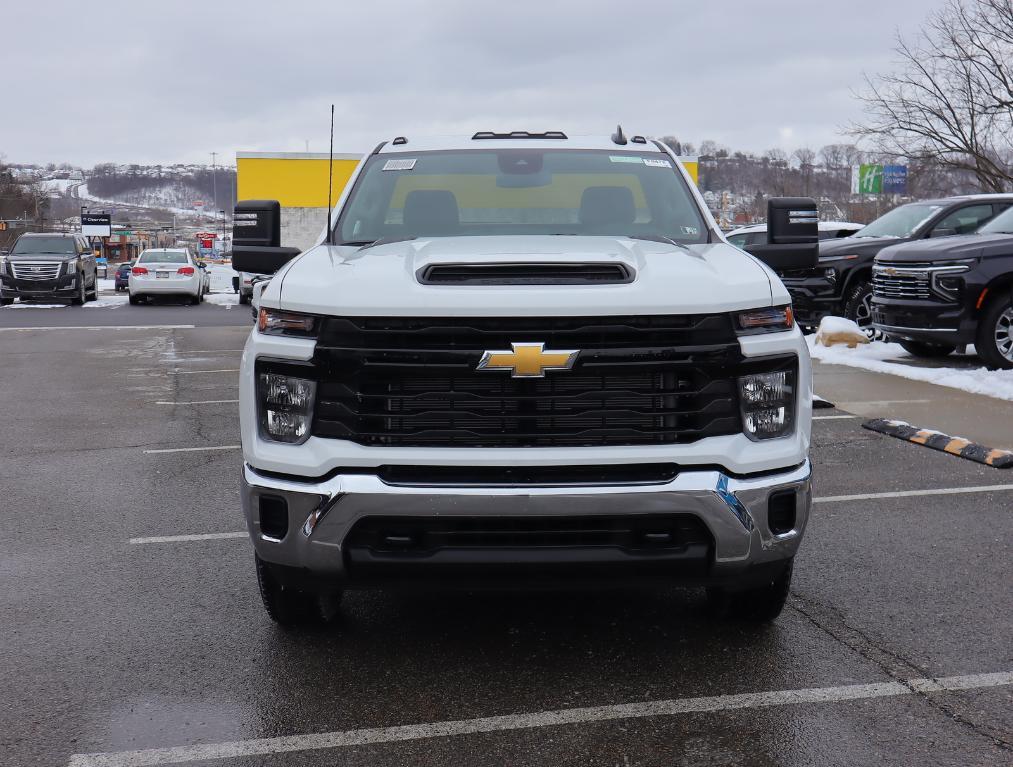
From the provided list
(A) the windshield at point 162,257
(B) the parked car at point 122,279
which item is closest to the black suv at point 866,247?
(A) the windshield at point 162,257

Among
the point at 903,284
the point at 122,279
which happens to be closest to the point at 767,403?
the point at 903,284

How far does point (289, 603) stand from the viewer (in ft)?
13.4

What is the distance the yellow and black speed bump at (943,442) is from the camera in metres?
7.25

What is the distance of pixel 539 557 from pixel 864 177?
74.1m

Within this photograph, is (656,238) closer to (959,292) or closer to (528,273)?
(528,273)

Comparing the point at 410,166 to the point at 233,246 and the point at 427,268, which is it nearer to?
the point at 233,246

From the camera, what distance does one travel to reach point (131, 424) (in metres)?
9.52

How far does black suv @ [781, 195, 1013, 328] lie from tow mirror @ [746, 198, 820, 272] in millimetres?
9652

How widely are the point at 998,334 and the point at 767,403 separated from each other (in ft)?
29.2

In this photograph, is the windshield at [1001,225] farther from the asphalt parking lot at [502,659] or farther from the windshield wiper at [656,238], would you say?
the windshield wiper at [656,238]

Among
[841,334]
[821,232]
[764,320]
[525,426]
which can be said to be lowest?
[841,334]

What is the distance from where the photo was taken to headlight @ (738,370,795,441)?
3592mm

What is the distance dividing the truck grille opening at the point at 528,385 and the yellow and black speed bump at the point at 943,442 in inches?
177

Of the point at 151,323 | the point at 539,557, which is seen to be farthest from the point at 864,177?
the point at 539,557
